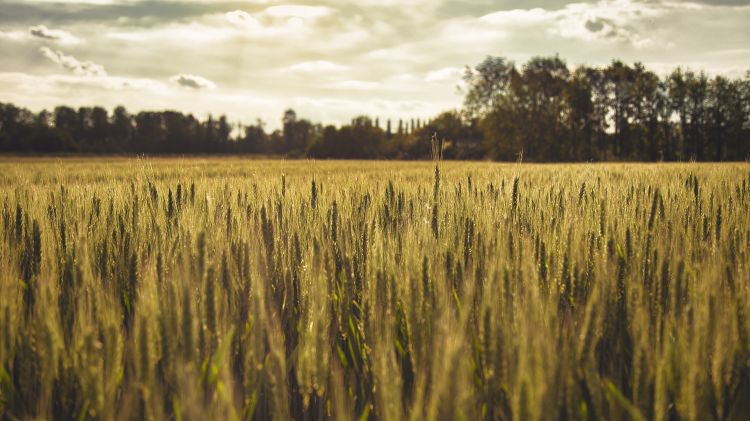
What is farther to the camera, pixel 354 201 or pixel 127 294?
pixel 354 201

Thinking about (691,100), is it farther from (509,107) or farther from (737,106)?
(509,107)

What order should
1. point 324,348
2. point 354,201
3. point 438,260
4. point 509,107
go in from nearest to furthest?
point 324,348 → point 438,260 → point 354,201 → point 509,107

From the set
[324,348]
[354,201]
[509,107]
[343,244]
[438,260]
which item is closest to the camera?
[324,348]

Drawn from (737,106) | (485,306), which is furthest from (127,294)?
(737,106)

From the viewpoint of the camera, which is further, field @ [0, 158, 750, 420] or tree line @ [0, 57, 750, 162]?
tree line @ [0, 57, 750, 162]

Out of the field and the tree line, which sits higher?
the tree line

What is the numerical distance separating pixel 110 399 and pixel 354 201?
205cm

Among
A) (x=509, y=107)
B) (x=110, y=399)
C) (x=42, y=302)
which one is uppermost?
(x=509, y=107)

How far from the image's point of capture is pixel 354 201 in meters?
2.77

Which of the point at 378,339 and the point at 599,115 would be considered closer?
the point at 378,339

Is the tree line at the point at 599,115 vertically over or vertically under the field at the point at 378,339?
over

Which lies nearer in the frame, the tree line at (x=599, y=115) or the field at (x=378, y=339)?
the field at (x=378, y=339)

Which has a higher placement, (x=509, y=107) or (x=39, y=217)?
(x=509, y=107)

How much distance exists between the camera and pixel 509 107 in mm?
49219
